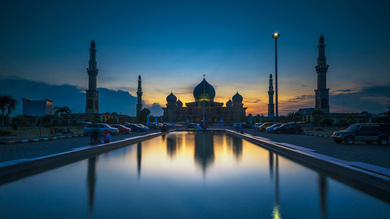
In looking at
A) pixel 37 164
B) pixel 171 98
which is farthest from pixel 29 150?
pixel 171 98

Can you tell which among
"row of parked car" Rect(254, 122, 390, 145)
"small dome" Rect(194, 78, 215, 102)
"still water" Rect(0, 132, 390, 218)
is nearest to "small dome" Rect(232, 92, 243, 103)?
"small dome" Rect(194, 78, 215, 102)

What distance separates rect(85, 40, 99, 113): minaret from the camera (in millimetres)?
70750

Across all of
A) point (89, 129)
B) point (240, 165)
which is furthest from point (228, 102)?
point (240, 165)

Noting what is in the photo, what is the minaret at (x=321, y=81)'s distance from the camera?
63891mm

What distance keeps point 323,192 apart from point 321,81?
6864 cm

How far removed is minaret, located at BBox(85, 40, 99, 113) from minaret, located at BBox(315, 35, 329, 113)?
60.7 meters

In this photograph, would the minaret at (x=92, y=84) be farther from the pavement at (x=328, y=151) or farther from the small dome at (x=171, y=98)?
the pavement at (x=328, y=151)

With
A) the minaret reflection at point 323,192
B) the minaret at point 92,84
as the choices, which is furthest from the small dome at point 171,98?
the minaret reflection at point 323,192

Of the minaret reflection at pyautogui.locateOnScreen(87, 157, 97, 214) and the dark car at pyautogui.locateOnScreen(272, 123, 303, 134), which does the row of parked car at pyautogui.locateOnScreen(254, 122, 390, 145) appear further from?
the minaret reflection at pyautogui.locateOnScreen(87, 157, 97, 214)

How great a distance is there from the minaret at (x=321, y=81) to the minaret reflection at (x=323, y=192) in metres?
64.8

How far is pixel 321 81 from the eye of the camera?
66.4m

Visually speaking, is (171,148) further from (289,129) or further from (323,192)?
(289,129)

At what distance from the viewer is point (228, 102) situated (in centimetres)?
10594

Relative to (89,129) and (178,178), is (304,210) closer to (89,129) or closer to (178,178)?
(178,178)
